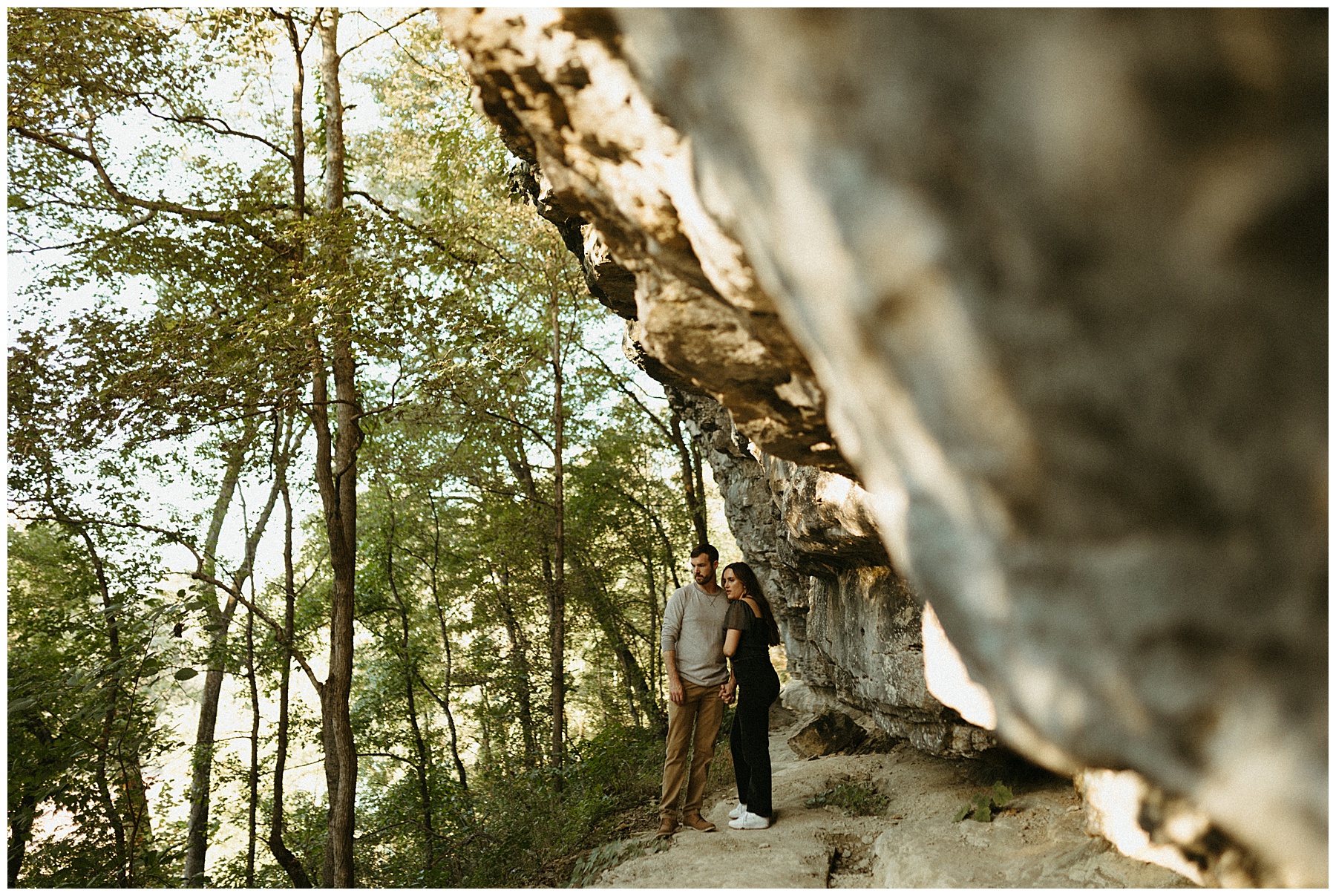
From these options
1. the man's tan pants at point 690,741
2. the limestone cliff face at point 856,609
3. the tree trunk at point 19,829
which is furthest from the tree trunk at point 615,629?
the man's tan pants at point 690,741

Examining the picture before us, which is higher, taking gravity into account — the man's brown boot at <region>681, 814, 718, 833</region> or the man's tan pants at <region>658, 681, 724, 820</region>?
the man's tan pants at <region>658, 681, 724, 820</region>

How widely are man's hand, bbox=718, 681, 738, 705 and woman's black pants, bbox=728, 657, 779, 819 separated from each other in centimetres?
4

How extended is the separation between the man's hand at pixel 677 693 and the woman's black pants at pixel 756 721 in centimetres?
38

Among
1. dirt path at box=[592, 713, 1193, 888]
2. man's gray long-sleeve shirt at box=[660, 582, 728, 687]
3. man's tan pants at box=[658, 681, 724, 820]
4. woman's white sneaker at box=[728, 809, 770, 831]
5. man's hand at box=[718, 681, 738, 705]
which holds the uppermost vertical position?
man's gray long-sleeve shirt at box=[660, 582, 728, 687]

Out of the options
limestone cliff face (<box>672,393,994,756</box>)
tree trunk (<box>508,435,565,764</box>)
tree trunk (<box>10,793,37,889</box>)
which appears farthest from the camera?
tree trunk (<box>508,435,565,764</box>)

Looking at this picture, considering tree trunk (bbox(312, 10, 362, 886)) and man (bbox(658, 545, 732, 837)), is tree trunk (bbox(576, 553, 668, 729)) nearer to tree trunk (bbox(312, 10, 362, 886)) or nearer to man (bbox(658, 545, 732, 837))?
tree trunk (bbox(312, 10, 362, 886))

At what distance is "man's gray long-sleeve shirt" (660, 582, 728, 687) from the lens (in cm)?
521

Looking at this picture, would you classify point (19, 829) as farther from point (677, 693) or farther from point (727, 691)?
point (727, 691)

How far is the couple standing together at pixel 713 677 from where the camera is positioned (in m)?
5.19

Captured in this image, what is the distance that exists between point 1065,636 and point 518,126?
3.08 m

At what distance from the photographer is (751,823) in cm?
526

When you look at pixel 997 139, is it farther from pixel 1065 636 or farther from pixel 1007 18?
pixel 1065 636

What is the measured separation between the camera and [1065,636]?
1444 millimetres

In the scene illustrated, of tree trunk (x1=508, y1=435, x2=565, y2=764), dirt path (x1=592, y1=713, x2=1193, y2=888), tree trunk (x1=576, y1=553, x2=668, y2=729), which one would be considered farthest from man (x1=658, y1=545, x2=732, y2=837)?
tree trunk (x1=576, y1=553, x2=668, y2=729)
